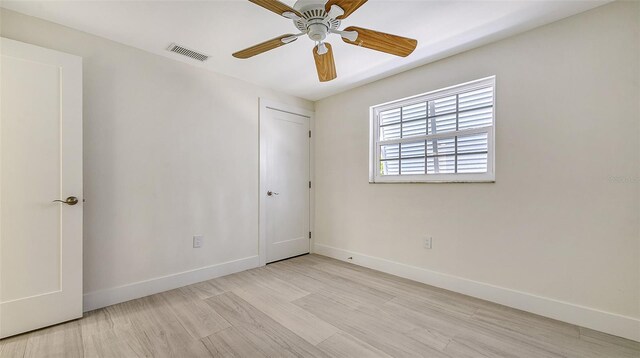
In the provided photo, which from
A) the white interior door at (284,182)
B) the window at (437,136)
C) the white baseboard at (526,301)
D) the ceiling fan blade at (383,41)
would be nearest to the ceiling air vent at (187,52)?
the white interior door at (284,182)

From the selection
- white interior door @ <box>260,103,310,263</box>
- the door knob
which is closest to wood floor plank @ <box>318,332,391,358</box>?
white interior door @ <box>260,103,310,263</box>

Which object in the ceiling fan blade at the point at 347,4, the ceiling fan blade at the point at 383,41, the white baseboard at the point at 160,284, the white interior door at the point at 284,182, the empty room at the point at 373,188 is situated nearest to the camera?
the ceiling fan blade at the point at 347,4

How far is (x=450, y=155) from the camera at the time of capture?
2.72m

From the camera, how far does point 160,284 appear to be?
2602 mm

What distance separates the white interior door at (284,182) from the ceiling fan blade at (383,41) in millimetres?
2041

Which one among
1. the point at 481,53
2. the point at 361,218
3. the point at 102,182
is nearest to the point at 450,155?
the point at 481,53

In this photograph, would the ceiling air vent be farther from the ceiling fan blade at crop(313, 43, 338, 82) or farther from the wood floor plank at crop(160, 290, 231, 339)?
the wood floor plank at crop(160, 290, 231, 339)

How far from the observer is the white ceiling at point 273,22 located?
1.91m

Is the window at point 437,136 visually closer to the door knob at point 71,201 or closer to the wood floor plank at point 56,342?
the door knob at point 71,201

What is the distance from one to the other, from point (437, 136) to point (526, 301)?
1.66m

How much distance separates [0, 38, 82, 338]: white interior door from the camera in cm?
183

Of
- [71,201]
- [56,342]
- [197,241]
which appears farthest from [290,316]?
[71,201]

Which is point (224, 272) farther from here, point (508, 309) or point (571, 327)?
point (571, 327)

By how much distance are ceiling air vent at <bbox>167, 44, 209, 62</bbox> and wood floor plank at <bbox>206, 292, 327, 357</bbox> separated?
237cm
